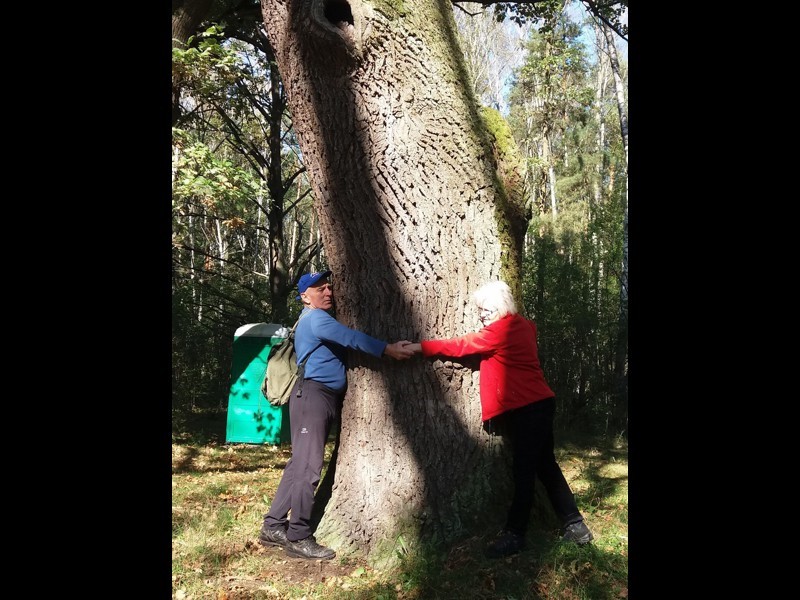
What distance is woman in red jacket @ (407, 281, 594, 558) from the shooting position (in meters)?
3.68

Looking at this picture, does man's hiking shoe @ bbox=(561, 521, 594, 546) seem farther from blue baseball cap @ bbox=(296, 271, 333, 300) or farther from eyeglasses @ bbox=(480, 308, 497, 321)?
blue baseball cap @ bbox=(296, 271, 333, 300)

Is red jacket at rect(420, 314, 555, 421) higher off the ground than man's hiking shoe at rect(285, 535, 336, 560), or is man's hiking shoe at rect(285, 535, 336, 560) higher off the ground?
red jacket at rect(420, 314, 555, 421)

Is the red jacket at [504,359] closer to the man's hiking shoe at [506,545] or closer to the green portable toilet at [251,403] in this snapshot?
the man's hiking shoe at [506,545]

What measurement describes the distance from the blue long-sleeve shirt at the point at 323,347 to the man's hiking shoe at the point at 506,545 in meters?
1.42

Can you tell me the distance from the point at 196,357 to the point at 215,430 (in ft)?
8.91

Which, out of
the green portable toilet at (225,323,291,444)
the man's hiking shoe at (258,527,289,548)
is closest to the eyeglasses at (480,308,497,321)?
the man's hiking shoe at (258,527,289,548)

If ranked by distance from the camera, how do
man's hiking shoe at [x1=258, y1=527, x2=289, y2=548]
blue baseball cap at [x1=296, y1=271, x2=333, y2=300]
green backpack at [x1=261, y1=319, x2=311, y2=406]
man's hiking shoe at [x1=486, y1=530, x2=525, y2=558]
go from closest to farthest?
1. man's hiking shoe at [x1=486, y1=530, x2=525, y2=558]
2. man's hiking shoe at [x1=258, y1=527, x2=289, y2=548]
3. blue baseball cap at [x1=296, y1=271, x2=333, y2=300]
4. green backpack at [x1=261, y1=319, x2=311, y2=406]

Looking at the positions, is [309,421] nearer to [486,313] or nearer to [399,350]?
[399,350]

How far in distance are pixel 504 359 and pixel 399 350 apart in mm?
670

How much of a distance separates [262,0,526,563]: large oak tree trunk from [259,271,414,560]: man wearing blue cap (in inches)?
8.8

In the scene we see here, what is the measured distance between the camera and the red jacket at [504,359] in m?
3.73

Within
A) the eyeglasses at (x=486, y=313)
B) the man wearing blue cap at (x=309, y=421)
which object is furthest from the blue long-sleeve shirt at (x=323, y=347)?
the eyeglasses at (x=486, y=313)
